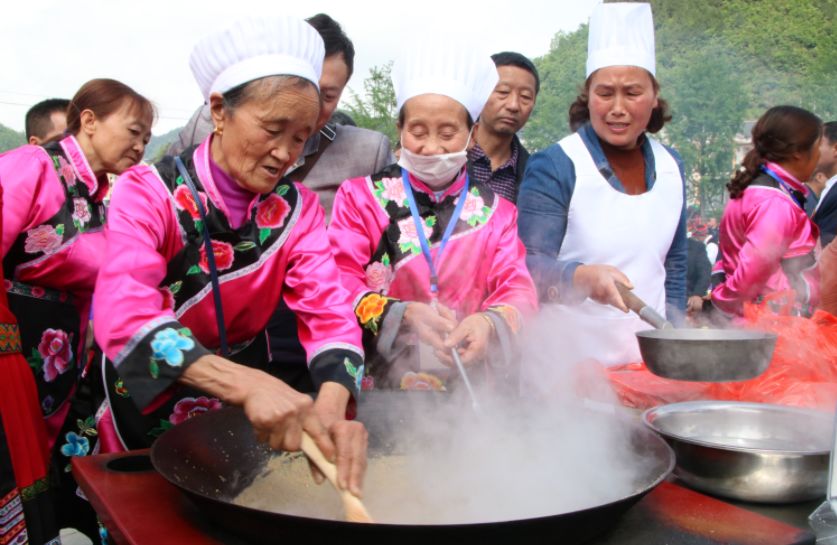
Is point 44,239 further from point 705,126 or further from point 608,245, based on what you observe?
point 705,126

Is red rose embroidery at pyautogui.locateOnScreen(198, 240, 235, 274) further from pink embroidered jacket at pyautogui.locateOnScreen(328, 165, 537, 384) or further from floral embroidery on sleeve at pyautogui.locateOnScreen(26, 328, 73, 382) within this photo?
floral embroidery on sleeve at pyautogui.locateOnScreen(26, 328, 73, 382)

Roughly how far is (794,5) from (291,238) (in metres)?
40.7

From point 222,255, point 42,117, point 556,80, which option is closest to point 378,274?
point 222,255

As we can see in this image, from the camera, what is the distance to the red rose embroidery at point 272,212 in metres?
1.67

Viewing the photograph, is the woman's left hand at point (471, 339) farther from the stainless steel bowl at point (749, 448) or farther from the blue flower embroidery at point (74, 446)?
the blue flower embroidery at point (74, 446)

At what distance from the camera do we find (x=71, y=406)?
2.22 m

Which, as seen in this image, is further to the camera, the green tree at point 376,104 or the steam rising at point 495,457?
the green tree at point 376,104

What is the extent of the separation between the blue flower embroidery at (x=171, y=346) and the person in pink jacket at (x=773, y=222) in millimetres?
2594

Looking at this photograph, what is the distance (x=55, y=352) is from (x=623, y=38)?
2.08m

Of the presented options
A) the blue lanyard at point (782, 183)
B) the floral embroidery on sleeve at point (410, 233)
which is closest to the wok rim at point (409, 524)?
the floral embroidery on sleeve at point (410, 233)

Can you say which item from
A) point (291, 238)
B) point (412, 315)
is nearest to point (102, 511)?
point (291, 238)

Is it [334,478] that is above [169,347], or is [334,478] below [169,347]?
below

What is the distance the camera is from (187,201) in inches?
60.9

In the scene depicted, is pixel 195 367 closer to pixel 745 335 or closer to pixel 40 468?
pixel 40 468
